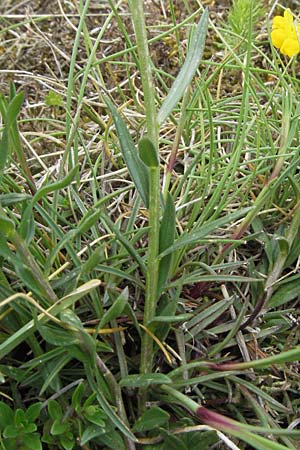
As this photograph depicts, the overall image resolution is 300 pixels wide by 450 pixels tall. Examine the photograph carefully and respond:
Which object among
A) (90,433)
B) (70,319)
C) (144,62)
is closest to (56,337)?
(70,319)

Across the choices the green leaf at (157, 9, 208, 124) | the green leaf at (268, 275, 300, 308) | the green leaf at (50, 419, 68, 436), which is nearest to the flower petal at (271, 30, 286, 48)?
the green leaf at (157, 9, 208, 124)

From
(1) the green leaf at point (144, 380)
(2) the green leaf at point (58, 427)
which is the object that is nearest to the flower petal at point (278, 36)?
(1) the green leaf at point (144, 380)

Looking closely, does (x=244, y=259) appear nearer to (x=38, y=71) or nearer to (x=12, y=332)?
(x=12, y=332)

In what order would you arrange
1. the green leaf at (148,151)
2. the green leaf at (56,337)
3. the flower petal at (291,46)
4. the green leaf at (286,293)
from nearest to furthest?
the green leaf at (148,151) → the green leaf at (56,337) → the green leaf at (286,293) → the flower petal at (291,46)

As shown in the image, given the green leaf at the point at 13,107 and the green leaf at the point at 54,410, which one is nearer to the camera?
the green leaf at the point at 13,107

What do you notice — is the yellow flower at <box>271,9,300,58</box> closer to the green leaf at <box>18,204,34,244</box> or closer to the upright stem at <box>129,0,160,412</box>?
the upright stem at <box>129,0,160,412</box>

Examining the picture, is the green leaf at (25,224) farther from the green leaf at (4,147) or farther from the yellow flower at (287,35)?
the yellow flower at (287,35)
